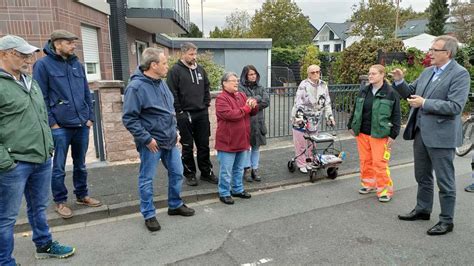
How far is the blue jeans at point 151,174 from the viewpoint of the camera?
392cm

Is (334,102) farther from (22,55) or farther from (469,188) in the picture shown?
(22,55)

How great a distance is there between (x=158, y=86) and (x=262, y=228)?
1.97m

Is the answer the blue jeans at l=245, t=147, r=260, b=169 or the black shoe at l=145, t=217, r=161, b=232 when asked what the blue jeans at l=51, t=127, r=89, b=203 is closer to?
the black shoe at l=145, t=217, r=161, b=232

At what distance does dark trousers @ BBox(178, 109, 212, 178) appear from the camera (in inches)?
206

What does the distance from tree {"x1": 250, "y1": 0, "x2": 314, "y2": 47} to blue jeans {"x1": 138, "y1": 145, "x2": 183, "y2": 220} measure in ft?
124

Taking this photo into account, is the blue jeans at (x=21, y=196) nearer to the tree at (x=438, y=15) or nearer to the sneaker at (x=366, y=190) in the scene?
the sneaker at (x=366, y=190)

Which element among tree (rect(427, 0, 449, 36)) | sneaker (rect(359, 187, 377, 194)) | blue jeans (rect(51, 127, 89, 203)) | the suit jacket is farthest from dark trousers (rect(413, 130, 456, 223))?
tree (rect(427, 0, 449, 36))

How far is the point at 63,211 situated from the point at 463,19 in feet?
137

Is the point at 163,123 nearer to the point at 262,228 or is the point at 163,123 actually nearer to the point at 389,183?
the point at 262,228

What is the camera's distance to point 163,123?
12.9ft

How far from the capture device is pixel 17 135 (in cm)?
284

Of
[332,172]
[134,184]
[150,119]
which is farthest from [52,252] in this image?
[332,172]

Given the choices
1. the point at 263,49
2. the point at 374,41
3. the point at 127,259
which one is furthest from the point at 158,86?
the point at 263,49

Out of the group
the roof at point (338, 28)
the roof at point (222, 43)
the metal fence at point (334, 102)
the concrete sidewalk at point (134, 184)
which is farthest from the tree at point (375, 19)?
the concrete sidewalk at point (134, 184)
